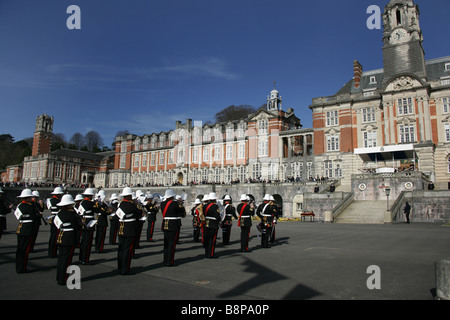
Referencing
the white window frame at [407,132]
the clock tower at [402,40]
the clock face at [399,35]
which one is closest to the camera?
the white window frame at [407,132]

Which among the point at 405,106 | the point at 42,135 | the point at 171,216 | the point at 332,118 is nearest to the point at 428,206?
the point at 405,106

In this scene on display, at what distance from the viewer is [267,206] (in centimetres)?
1388

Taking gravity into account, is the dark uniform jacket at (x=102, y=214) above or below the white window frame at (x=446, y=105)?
below

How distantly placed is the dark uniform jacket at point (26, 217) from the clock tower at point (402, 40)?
4538 cm

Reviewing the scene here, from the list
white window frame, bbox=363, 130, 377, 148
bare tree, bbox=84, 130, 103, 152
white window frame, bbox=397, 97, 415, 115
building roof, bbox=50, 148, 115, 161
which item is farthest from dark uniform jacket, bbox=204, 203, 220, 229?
bare tree, bbox=84, 130, 103, 152

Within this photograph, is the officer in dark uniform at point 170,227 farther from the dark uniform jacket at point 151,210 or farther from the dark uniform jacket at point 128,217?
the dark uniform jacket at point 151,210

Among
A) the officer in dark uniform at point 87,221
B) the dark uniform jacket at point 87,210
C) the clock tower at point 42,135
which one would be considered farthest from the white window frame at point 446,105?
the clock tower at point 42,135

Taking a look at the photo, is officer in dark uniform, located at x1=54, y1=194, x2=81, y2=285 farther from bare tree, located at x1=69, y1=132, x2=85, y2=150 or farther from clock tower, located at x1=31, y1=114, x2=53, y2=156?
bare tree, located at x1=69, y1=132, x2=85, y2=150

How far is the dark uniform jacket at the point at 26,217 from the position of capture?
30.6 ft

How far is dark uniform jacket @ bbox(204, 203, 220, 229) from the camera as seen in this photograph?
1164 cm

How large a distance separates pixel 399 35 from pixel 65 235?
51.4 meters

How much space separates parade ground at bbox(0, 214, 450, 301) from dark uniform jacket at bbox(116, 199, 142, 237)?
111cm

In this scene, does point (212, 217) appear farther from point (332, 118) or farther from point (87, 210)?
point (332, 118)

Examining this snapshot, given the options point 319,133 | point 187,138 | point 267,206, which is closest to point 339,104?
point 319,133
